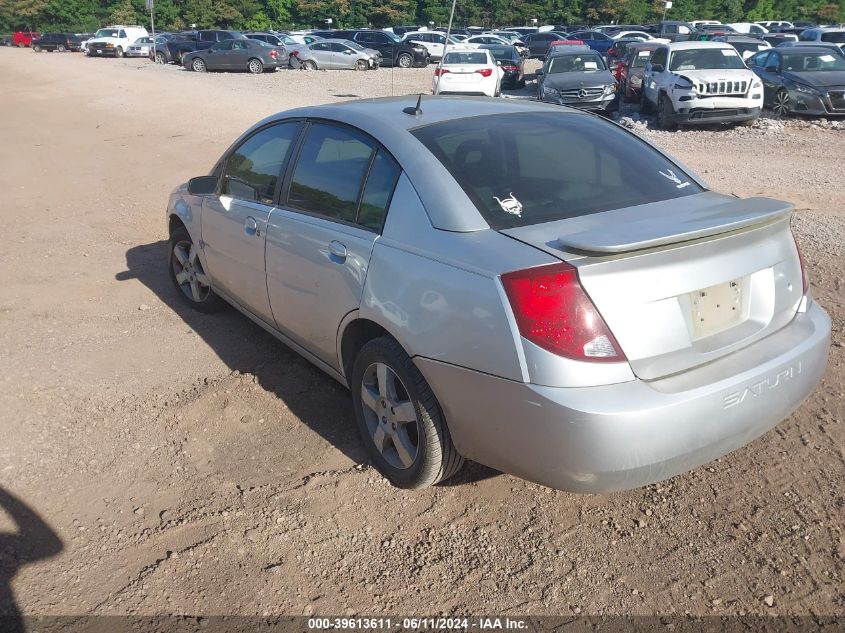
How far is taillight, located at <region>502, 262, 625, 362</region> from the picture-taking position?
262 centimetres

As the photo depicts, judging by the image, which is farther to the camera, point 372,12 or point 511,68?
point 372,12

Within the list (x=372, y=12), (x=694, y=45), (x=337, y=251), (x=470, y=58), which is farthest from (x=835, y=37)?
(x=372, y=12)

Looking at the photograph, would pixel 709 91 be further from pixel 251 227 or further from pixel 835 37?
pixel 835 37

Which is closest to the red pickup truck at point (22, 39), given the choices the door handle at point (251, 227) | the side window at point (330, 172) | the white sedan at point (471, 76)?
the white sedan at point (471, 76)

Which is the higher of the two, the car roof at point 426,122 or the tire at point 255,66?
the car roof at point 426,122

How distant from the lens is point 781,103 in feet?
53.8

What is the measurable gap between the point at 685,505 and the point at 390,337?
146 centimetres

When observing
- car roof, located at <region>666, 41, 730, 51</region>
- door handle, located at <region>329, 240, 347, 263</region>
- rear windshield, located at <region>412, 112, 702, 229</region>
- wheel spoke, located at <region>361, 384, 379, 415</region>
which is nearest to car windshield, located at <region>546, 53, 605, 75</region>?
car roof, located at <region>666, 41, 730, 51</region>

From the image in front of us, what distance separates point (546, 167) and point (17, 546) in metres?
2.80

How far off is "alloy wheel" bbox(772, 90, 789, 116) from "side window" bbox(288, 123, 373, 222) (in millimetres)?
15136

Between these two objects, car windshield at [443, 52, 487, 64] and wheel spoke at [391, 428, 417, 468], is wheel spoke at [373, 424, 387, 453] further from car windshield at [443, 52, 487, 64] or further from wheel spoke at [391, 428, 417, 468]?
car windshield at [443, 52, 487, 64]

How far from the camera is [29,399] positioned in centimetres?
443

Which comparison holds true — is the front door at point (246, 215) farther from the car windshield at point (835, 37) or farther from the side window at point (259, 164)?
the car windshield at point (835, 37)

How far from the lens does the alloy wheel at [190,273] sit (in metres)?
5.42
